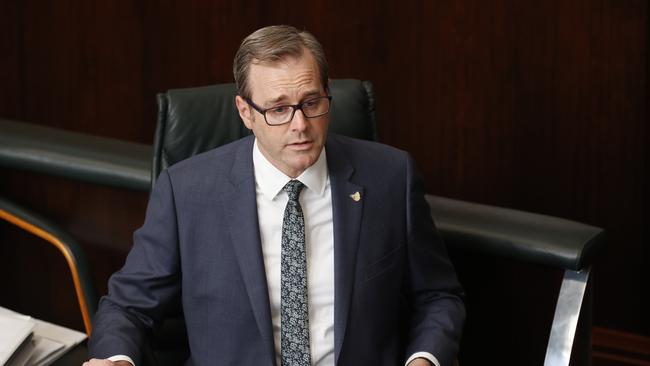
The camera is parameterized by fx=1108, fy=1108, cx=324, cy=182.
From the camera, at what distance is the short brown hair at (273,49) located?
6.90 ft

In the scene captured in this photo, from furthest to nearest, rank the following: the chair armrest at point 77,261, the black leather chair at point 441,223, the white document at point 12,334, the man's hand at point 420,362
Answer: the chair armrest at point 77,261, the black leather chair at point 441,223, the man's hand at point 420,362, the white document at point 12,334

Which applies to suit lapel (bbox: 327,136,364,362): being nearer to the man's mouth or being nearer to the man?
the man

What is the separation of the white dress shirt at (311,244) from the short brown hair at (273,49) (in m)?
0.20

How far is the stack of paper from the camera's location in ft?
6.81

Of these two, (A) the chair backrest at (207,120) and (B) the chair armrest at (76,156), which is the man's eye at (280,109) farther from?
(B) the chair armrest at (76,156)

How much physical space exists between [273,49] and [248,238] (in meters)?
0.38

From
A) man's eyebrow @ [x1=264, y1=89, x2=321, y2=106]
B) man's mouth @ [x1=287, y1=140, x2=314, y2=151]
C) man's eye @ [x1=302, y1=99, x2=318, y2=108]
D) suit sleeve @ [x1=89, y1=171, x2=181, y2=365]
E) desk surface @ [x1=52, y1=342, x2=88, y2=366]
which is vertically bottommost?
desk surface @ [x1=52, y1=342, x2=88, y2=366]

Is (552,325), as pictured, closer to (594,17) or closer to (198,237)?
(198,237)

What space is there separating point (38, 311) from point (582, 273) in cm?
153

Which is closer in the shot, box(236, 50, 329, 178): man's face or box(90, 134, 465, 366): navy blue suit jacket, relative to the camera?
box(236, 50, 329, 178): man's face

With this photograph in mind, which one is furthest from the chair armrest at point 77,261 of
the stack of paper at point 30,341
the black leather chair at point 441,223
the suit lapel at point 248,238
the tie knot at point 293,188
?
the tie knot at point 293,188

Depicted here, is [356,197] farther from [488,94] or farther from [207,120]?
[488,94]

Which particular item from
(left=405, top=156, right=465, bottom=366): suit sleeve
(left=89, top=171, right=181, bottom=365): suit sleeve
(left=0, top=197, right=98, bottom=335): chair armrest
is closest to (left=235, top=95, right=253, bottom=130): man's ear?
(left=89, top=171, right=181, bottom=365): suit sleeve

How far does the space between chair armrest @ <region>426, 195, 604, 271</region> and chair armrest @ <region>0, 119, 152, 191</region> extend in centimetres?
78
